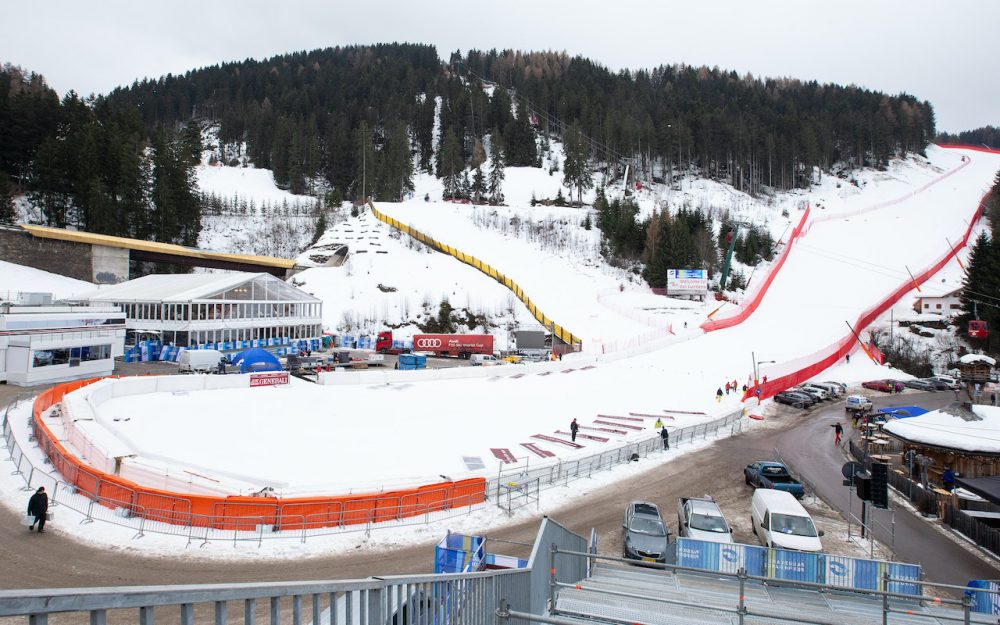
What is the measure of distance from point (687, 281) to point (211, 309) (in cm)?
4973

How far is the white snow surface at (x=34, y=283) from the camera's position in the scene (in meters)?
48.2

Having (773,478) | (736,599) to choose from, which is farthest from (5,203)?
(736,599)

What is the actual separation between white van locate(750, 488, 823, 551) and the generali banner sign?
88.8ft

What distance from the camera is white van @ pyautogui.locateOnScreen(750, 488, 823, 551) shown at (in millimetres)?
13727

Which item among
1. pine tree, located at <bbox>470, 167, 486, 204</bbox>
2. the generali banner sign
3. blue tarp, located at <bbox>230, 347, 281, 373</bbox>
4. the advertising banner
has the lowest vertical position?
the generali banner sign

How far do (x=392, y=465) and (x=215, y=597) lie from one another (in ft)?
61.9

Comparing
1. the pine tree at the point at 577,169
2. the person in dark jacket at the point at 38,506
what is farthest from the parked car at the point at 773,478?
the pine tree at the point at 577,169

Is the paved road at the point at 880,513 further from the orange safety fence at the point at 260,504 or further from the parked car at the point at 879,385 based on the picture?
the orange safety fence at the point at 260,504

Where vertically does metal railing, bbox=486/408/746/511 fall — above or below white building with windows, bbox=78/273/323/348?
below

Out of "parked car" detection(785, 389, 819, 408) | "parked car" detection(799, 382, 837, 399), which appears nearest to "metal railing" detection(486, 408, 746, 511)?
"parked car" detection(785, 389, 819, 408)

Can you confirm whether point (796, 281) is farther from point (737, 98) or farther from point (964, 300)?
point (737, 98)

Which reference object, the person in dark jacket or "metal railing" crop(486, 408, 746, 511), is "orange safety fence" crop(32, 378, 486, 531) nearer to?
"metal railing" crop(486, 408, 746, 511)

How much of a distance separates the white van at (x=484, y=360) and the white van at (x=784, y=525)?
28472mm

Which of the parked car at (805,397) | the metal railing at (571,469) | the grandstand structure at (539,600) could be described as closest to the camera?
the grandstand structure at (539,600)
